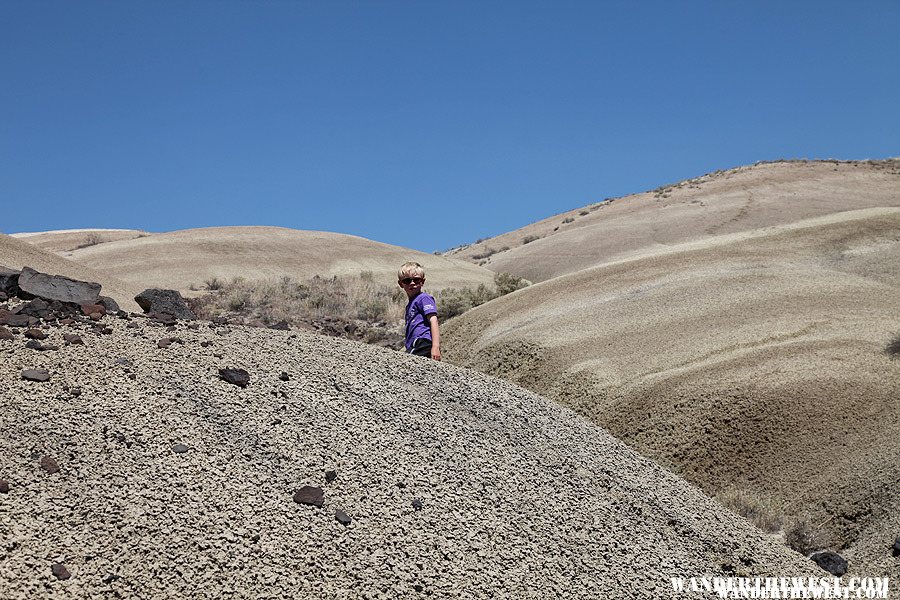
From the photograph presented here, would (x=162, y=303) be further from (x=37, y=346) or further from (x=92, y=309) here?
(x=37, y=346)

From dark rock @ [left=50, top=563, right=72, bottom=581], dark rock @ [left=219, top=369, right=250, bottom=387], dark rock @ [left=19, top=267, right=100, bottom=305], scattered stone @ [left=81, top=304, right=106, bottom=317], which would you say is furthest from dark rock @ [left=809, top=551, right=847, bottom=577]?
dark rock @ [left=19, top=267, right=100, bottom=305]

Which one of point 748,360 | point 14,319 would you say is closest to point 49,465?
point 14,319

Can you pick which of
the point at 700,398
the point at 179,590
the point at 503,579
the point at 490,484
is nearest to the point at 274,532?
the point at 179,590

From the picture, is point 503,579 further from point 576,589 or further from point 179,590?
point 179,590

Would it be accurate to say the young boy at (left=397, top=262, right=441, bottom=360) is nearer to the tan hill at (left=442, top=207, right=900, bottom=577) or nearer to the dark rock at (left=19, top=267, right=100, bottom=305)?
the tan hill at (left=442, top=207, right=900, bottom=577)

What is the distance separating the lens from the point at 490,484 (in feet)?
19.5

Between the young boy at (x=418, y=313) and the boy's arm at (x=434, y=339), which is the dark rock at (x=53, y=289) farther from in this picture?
the boy's arm at (x=434, y=339)

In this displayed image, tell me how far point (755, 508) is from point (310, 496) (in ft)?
15.5

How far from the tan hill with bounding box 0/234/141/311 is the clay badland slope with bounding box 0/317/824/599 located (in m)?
10.2

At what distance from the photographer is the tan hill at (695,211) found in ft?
123

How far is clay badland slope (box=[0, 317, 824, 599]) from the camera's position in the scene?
4.43 m

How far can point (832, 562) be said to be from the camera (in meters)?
6.72

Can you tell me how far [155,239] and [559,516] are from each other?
35.4 meters

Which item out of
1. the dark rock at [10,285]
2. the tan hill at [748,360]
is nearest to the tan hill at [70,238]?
the tan hill at [748,360]
